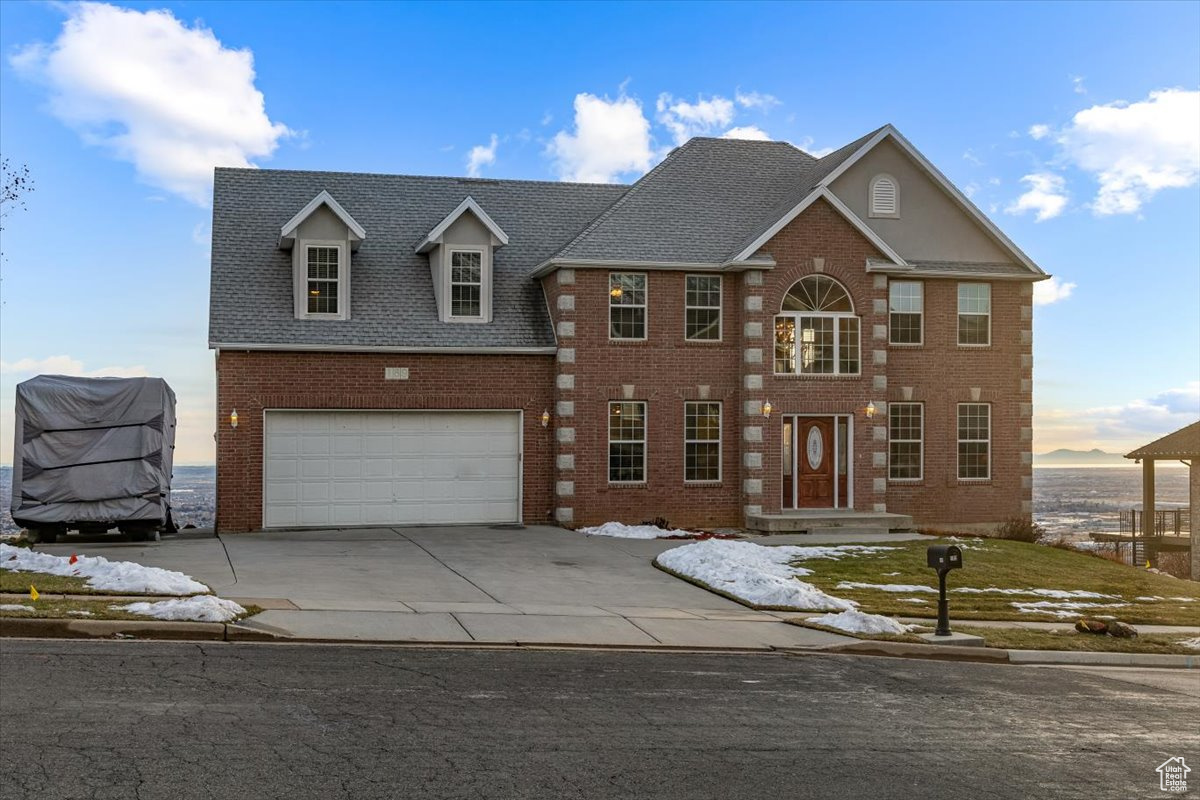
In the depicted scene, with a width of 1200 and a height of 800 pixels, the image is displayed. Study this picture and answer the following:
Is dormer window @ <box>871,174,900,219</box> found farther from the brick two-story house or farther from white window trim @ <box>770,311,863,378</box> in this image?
white window trim @ <box>770,311,863,378</box>

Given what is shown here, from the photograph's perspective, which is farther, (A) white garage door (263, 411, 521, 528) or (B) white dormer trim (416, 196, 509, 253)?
(B) white dormer trim (416, 196, 509, 253)

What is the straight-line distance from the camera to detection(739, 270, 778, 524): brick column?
2697 centimetres

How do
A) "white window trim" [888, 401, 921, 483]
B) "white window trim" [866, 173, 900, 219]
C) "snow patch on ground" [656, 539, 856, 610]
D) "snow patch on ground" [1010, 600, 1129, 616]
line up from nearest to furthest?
1. "snow patch on ground" [656, 539, 856, 610]
2. "snow patch on ground" [1010, 600, 1129, 616]
3. "white window trim" [888, 401, 921, 483]
4. "white window trim" [866, 173, 900, 219]

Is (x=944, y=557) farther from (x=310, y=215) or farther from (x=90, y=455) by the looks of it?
(x=310, y=215)

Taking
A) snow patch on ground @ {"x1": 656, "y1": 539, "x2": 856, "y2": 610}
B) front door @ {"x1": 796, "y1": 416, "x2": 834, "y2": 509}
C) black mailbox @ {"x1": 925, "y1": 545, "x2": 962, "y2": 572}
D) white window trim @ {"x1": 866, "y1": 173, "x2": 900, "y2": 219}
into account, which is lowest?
→ snow patch on ground @ {"x1": 656, "y1": 539, "x2": 856, "y2": 610}

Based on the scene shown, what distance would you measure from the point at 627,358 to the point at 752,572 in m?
9.52

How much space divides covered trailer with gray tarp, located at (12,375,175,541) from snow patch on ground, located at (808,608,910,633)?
13959 mm

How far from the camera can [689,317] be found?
90.3 feet

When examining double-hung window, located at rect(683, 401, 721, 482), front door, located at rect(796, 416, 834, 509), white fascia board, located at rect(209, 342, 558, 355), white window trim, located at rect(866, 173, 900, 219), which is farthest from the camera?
white window trim, located at rect(866, 173, 900, 219)

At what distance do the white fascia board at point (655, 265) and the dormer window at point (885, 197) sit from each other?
4072mm

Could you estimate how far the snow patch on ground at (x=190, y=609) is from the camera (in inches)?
510

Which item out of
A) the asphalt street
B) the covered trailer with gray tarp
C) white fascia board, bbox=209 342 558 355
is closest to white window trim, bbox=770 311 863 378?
white fascia board, bbox=209 342 558 355

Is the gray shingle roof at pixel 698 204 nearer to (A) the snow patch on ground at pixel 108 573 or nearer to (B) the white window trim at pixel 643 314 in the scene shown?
(B) the white window trim at pixel 643 314

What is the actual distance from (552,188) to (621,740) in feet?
80.3
